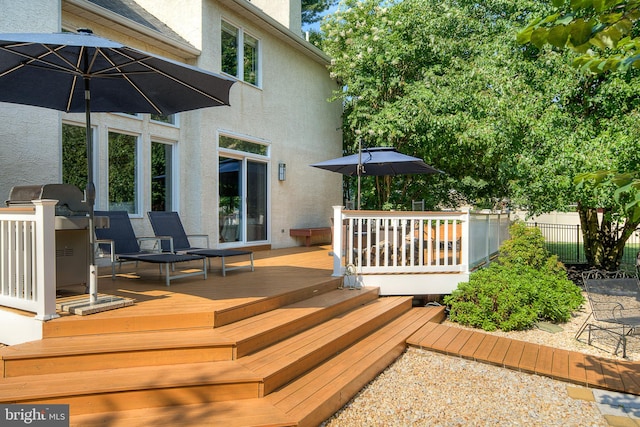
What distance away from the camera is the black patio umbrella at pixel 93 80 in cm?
366

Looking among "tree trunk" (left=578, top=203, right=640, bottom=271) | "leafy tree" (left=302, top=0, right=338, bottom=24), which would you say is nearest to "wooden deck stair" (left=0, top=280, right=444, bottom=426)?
"tree trunk" (left=578, top=203, right=640, bottom=271)

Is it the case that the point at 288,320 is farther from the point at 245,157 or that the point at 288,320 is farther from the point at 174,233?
the point at 245,157

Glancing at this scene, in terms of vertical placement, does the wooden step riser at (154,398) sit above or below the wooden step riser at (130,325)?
below

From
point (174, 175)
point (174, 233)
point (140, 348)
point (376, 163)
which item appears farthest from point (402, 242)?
point (174, 175)

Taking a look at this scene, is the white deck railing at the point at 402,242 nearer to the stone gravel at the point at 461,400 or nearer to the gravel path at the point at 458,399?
the gravel path at the point at 458,399

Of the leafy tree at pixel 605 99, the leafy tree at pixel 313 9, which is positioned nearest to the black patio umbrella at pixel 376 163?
the leafy tree at pixel 605 99

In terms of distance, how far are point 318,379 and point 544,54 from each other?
299 inches

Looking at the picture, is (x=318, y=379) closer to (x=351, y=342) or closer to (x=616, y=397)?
(x=351, y=342)

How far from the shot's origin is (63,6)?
623 cm

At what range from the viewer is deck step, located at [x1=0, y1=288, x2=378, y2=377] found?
3.28m

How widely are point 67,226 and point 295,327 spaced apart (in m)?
2.39

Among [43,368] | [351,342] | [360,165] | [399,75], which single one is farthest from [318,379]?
[399,75]

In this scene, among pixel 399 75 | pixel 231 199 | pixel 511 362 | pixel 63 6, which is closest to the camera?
pixel 511 362

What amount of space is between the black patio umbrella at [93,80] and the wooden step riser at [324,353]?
6.15ft
